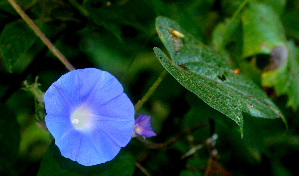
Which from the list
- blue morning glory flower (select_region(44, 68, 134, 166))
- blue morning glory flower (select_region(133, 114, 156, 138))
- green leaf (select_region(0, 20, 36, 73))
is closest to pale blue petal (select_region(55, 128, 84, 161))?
blue morning glory flower (select_region(44, 68, 134, 166))

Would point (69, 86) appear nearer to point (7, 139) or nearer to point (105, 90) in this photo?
point (105, 90)

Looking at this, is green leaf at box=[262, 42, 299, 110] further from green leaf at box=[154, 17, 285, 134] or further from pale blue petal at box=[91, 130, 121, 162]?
pale blue petal at box=[91, 130, 121, 162]

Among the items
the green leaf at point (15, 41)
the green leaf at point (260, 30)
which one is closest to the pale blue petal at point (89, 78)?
the green leaf at point (15, 41)

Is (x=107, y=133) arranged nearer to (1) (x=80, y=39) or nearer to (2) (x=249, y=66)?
(1) (x=80, y=39)

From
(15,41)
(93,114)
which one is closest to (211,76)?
(93,114)

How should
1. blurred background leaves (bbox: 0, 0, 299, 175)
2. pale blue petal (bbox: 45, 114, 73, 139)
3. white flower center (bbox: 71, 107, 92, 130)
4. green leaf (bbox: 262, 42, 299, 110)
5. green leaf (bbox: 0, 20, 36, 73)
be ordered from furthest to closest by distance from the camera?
green leaf (bbox: 262, 42, 299, 110), blurred background leaves (bbox: 0, 0, 299, 175), green leaf (bbox: 0, 20, 36, 73), white flower center (bbox: 71, 107, 92, 130), pale blue petal (bbox: 45, 114, 73, 139)

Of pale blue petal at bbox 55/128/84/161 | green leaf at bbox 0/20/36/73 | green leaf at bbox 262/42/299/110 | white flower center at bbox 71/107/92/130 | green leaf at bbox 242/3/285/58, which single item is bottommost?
green leaf at bbox 262/42/299/110
